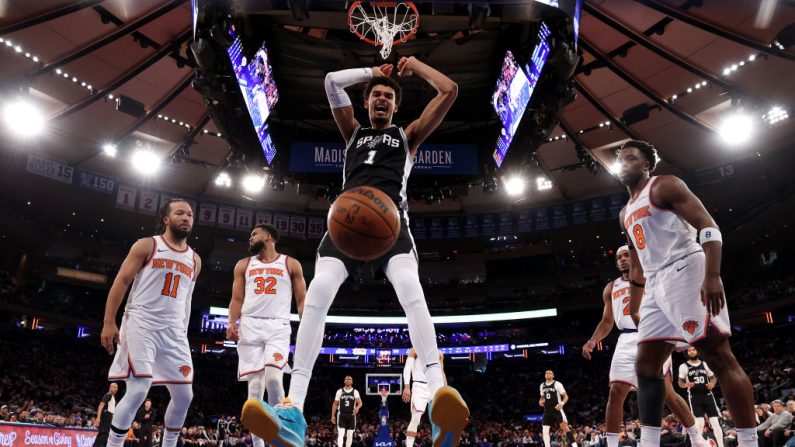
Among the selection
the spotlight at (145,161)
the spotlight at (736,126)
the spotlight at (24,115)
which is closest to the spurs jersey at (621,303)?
the spotlight at (736,126)

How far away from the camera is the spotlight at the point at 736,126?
1706 centimetres

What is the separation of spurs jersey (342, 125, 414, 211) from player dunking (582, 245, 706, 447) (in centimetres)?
258

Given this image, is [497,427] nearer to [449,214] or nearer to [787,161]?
[449,214]

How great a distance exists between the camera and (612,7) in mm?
12742

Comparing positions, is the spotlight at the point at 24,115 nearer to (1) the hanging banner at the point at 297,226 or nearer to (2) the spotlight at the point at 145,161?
(2) the spotlight at the point at 145,161

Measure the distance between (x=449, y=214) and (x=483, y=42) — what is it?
2008cm

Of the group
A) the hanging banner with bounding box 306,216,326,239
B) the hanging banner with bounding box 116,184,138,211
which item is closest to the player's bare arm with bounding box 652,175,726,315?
the hanging banner with bounding box 116,184,138,211

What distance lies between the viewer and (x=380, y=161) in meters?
4.04

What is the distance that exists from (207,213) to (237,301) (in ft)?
79.1

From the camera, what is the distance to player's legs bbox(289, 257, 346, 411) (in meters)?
3.44

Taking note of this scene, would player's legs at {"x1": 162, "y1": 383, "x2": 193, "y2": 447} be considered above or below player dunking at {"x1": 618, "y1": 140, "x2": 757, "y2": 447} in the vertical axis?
below

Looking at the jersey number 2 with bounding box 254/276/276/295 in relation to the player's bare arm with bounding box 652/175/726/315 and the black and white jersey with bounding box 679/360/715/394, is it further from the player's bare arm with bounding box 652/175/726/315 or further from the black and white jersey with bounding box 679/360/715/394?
the black and white jersey with bounding box 679/360/715/394

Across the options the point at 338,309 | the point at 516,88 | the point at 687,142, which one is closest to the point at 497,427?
the point at 338,309

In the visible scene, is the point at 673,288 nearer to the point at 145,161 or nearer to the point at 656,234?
the point at 656,234
